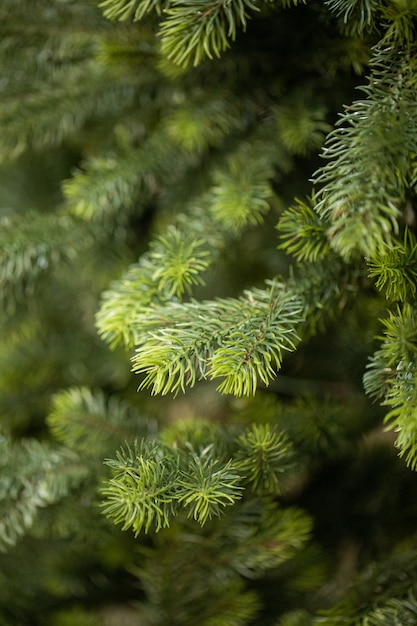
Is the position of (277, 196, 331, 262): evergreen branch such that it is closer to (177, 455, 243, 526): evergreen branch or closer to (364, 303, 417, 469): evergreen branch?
(364, 303, 417, 469): evergreen branch

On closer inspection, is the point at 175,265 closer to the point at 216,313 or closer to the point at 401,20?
the point at 216,313

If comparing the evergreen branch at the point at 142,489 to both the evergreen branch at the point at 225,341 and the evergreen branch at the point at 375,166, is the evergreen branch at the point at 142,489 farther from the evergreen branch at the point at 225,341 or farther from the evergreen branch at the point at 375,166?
the evergreen branch at the point at 375,166

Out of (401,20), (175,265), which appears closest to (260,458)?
(175,265)

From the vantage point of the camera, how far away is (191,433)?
0.58 meters

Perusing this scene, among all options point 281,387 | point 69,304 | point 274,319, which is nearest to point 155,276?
point 274,319

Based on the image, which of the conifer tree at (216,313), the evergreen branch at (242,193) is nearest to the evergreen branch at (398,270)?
the conifer tree at (216,313)

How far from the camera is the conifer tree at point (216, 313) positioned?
0.44 metres

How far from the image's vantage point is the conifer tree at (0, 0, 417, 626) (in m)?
0.44

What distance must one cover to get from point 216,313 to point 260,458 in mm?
143

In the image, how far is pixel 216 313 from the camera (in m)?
0.50

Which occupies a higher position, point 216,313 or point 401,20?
point 401,20

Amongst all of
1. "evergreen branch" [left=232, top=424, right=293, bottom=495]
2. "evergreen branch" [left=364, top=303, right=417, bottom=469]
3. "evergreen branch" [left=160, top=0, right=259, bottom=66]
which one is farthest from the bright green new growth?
"evergreen branch" [left=160, top=0, right=259, bottom=66]

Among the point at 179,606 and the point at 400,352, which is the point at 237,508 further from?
the point at 400,352

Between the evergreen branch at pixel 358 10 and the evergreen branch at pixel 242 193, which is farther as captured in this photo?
the evergreen branch at pixel 242 193
